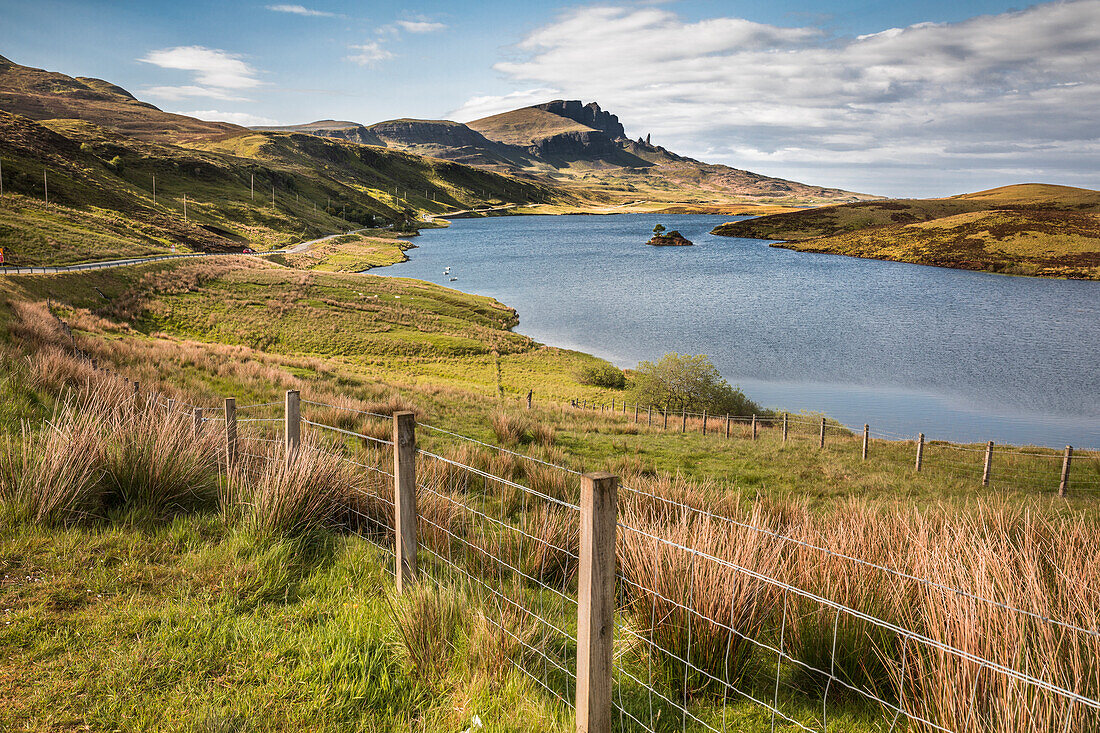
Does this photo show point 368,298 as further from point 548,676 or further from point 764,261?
point 764,261

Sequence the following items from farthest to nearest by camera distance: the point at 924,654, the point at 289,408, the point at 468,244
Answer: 1. the point at 468,244
2. the point at 289,408
3. the point at 924,654

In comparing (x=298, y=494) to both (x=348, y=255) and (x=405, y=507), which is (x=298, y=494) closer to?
(x=405, y=507)

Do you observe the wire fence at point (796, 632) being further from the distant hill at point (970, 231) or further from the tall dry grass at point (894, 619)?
the distant hill at point (970, 231)

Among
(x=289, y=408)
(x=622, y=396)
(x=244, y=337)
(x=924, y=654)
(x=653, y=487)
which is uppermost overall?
(x=289, y=408)

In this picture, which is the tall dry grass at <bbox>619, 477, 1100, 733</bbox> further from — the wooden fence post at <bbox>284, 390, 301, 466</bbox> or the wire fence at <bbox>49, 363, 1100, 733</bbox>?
the wooden fence post at <bbox>284, 390, 301, 466</bbox>

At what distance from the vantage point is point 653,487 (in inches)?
302

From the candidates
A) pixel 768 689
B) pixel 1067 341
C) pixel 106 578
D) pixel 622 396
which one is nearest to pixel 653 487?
pixel 768 689

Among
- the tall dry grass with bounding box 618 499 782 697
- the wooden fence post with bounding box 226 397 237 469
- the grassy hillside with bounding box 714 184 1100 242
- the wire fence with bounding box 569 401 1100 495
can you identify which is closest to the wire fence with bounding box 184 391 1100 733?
the tall dry grass with bounding box 618 499 782 697

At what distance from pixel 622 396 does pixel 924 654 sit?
107 feet

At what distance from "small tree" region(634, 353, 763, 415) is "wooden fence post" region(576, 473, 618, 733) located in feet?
95.3

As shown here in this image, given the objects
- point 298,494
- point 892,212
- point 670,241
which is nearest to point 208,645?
point 298,494

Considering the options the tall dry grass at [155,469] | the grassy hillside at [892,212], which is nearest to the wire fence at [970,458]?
the tall dry grass at [155,469]

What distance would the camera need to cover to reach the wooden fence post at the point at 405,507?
4691 mm

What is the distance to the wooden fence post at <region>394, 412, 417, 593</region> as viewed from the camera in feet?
15.4
